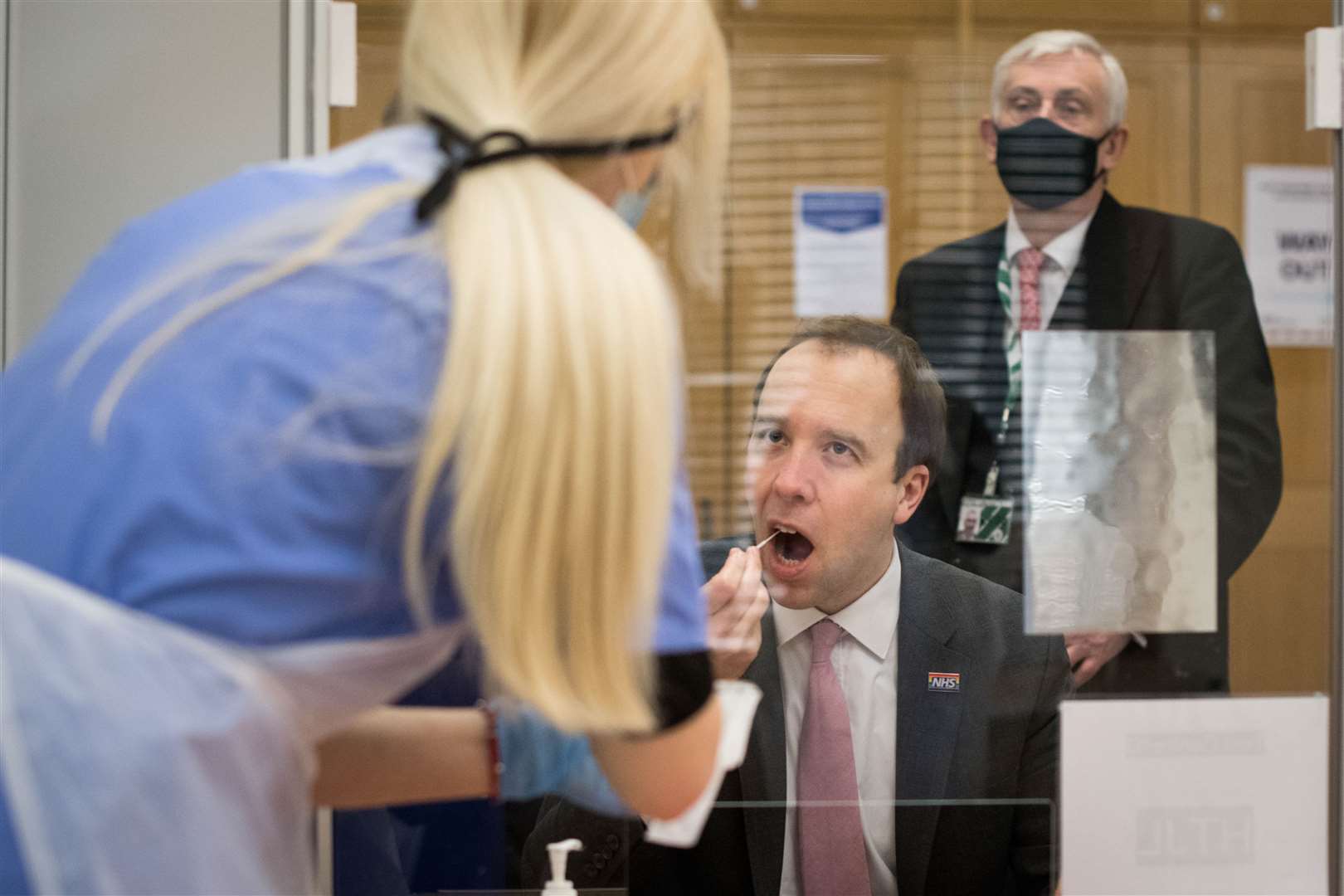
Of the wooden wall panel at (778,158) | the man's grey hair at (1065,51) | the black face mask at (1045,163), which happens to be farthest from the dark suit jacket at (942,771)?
the man's grey hair at (1065,51)

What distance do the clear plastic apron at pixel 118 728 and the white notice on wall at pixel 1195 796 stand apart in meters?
1.10

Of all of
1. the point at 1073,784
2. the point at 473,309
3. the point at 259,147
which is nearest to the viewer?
the point at 473,309

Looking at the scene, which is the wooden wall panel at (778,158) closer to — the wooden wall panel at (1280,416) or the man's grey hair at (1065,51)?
the man's grey hair at (1065,51)

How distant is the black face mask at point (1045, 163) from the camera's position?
1671 mm

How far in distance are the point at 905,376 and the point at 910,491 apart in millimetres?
142

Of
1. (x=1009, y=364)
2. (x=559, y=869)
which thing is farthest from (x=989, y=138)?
(x=559, y=869)

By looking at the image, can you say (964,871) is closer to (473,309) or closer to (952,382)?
(952,382)

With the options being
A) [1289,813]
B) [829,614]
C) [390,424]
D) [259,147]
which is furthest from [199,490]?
[1289,813]

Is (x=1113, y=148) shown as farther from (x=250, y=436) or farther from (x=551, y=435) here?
(x=250, y=436)

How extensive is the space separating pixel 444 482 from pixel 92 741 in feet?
0.98

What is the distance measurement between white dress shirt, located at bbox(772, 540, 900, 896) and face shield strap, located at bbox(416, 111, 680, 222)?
0.82 m

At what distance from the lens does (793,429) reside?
1626 mm

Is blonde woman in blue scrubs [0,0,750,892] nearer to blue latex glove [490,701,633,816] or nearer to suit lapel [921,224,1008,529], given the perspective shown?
blue latex glove [490,701,633,816]

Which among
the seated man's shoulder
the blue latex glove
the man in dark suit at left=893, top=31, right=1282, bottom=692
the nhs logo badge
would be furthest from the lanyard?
the blue latex glove
